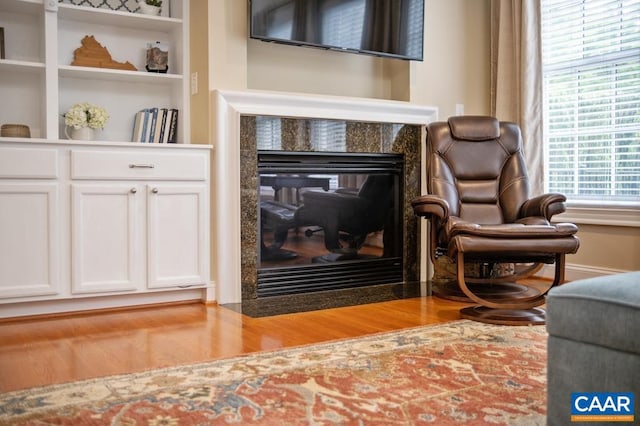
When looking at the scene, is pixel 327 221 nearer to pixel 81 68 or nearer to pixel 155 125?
pixel 155 125

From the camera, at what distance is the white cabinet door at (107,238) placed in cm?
338

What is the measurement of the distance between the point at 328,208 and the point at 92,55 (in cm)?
169

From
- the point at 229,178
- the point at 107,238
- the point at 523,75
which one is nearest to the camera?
the point at 107,238

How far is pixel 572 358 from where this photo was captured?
1.62 metres

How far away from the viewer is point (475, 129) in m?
4.06

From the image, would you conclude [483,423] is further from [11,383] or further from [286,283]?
[286,283]

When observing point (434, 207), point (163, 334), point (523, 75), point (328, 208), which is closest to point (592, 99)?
point (523, 75)

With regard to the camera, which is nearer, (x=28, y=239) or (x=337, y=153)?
(x=28, y=239)

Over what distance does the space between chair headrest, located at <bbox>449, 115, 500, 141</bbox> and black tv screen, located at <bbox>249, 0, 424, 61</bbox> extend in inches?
25.1

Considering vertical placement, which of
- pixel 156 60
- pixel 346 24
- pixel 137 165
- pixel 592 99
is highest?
pixel 346 24

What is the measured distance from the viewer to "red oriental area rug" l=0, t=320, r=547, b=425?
189cm

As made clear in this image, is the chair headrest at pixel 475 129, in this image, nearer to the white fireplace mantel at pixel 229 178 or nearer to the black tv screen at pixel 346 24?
the black tv screen at pixel 346 24

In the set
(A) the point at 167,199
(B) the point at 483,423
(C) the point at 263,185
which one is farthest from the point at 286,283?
(B) the point at 483,423

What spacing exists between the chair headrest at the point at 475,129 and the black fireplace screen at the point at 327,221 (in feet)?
1.65
